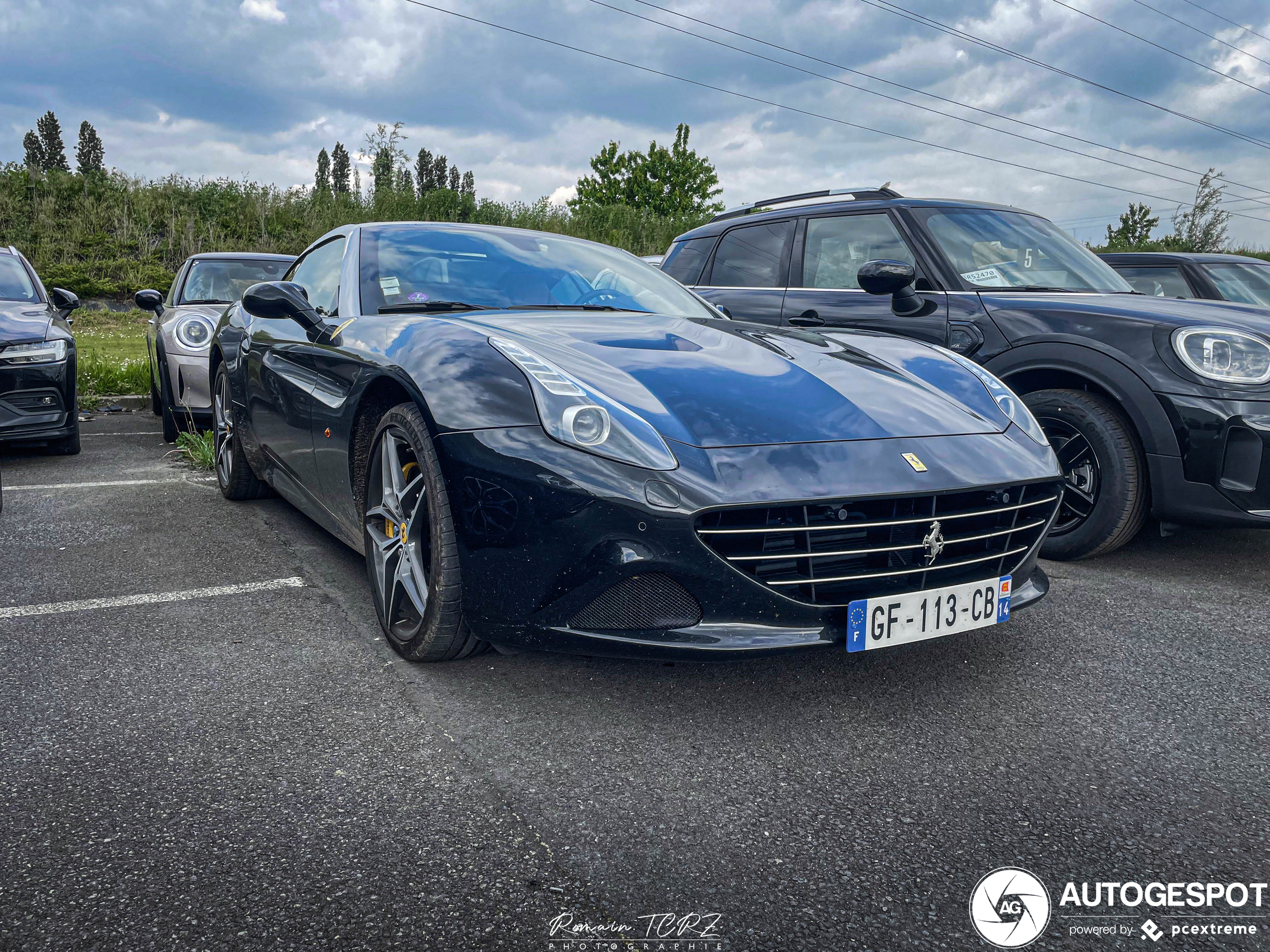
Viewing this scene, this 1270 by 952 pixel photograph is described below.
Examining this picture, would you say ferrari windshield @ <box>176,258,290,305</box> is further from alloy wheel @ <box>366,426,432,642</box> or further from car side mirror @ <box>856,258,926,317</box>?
alloy wheel @ <box>366,426,432,642</box>

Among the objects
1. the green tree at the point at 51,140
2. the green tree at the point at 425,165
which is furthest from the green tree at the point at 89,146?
the green tree at the point at 425,165

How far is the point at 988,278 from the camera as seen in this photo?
460 centimetres

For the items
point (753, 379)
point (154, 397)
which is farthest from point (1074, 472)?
point (154, 397)

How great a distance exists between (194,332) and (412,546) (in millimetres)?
5024

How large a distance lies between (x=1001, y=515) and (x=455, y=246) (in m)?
2.17

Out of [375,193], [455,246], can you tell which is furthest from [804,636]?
[375,193]

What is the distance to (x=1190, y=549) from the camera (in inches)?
169

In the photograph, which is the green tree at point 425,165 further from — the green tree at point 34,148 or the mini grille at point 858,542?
the mini grille at point 858,542

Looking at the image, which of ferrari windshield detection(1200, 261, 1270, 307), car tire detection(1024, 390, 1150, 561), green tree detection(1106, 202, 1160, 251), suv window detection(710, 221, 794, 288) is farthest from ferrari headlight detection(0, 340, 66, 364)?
green tree detection(1106, 202, 1160, 251)

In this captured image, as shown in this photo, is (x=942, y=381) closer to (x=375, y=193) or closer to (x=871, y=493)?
(x=871, y=493)

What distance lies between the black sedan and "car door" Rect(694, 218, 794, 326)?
13.5ft

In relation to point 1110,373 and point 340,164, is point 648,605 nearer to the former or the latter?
point 1110,373

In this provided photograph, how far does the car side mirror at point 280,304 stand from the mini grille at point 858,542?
1.95 meters

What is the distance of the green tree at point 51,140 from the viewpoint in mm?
40406
